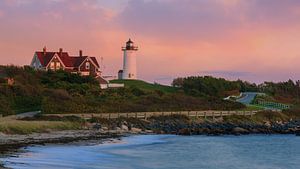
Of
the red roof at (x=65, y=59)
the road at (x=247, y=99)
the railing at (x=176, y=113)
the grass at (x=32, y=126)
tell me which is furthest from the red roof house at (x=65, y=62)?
the grass at (x=32, y=126)

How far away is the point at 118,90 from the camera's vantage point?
206 ft

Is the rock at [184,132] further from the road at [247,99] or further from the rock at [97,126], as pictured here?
the road at [247,99]

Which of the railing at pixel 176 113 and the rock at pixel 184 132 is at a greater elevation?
the railing at pixel 176 113

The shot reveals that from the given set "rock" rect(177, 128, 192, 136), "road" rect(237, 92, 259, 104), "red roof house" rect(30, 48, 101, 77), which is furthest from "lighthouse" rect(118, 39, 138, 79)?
"rock" rect(177, 128, 192, 136)

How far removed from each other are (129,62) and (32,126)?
4678 cm

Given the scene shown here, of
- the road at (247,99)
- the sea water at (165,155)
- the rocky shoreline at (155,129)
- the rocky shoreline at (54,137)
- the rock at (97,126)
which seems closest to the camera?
the sea water at (165,155)

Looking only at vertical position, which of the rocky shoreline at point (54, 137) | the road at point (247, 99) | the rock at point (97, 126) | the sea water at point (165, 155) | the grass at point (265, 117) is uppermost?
the road at point (247, 99)

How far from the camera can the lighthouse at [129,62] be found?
7912 centimetres

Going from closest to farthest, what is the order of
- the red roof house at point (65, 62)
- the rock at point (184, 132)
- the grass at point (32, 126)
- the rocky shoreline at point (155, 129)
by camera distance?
the rocky shoreline at point (155, 129), the grass at point (32, 126), the rock at point (184, 132), the red roof house at point (65, 62)

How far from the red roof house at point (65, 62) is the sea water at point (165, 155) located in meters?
36.7

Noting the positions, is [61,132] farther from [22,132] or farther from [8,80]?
[8,80]

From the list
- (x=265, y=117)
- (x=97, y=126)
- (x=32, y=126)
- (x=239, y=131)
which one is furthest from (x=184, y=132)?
(x=265, y=117)

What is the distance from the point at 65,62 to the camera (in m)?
74.3

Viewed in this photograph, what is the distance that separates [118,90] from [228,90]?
70.5ft
